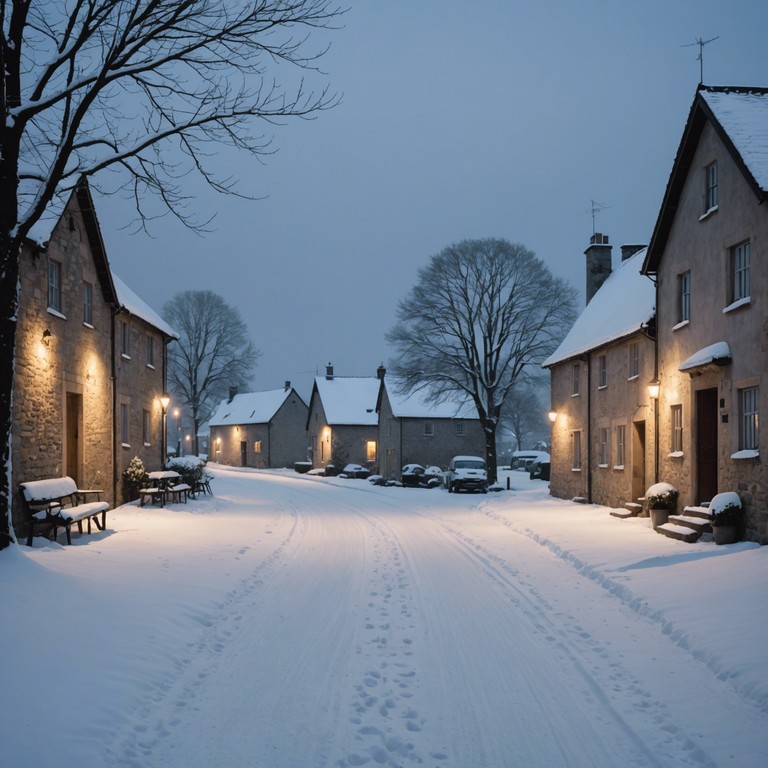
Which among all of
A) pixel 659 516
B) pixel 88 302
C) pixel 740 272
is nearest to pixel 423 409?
pixel 88 302

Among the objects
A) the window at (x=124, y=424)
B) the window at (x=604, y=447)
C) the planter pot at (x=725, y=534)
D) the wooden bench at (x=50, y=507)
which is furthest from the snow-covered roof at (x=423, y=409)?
the planter pot at (x=725, y=534)

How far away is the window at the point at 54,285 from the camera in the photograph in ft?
53.1

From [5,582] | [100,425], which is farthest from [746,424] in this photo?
[100,425]

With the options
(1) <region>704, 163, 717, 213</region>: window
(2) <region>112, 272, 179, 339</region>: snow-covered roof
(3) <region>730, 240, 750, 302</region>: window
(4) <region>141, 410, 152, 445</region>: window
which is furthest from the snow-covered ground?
(4) <region>141, 410, 152, 445</region>: window

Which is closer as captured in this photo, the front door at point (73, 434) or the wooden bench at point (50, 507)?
the wooden bench at point (50, 507)

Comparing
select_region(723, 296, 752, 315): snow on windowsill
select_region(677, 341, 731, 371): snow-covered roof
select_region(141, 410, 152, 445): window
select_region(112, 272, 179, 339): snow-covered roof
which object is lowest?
select_region(141, 410, 152, 445): window

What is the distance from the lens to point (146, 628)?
7.72 meters

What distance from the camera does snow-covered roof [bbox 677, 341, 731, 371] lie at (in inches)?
569

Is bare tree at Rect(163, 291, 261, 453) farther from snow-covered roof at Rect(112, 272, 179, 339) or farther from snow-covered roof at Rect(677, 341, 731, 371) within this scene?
snow-covered roof at Rect(677, 341, 731, 371)

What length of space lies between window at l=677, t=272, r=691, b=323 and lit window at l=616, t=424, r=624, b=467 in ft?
16.3

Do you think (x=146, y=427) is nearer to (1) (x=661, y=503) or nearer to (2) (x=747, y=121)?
(1) (x=661, y=503)

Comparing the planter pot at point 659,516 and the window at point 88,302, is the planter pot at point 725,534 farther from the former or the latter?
the window at point 88,302

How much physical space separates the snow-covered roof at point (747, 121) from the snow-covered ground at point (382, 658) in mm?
6906

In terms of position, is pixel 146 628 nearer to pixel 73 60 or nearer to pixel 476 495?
pixel 73 60
